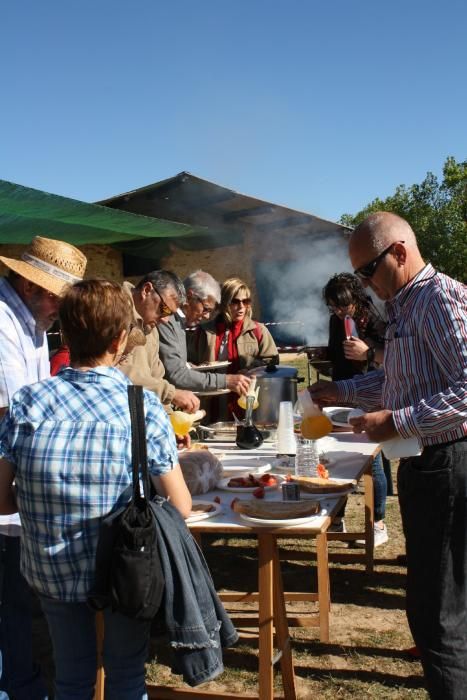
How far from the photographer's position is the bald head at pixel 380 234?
2107 mm

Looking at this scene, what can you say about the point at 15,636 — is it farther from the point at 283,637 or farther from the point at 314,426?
the point at 314,426

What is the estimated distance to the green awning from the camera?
6.08 m

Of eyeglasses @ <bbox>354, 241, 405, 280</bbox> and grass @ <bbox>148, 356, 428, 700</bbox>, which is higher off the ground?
eyeglasses @ <bbox>354, 241, 405, 280</bbox>

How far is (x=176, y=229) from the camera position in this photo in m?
9.70

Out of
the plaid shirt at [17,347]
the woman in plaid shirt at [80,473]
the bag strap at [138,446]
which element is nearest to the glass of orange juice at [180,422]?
the plaid shirt at [17,347]

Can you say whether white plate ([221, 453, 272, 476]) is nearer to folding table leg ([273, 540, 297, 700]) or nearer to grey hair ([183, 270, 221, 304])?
folding table leg ([273, 540, 297, 700])

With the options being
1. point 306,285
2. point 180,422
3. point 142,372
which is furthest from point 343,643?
point 306,285

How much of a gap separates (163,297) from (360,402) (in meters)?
1.37

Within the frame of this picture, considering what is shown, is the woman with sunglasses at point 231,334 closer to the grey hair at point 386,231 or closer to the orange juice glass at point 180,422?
the orange juice glass at point 180,422

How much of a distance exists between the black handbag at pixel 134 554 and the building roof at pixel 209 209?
1020 centimetres

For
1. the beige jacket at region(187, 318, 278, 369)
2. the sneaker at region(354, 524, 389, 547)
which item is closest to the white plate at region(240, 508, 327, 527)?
the sneaker at region(354, 524, 389, 547)

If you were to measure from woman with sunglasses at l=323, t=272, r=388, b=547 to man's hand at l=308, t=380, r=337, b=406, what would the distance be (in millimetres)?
1288

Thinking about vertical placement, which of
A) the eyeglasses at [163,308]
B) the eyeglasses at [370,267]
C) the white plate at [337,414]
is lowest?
the white plate at [337,414]

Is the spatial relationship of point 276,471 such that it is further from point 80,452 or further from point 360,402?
point 80,452
